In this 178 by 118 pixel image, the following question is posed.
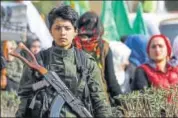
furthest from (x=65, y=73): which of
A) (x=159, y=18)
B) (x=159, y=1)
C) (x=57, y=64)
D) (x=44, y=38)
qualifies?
(x=159, y=1)

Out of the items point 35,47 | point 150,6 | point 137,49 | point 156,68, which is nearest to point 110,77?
point 156,68

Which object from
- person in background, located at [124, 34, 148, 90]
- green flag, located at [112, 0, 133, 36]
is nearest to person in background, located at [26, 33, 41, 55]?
person in background, located at [124, 34, 148, 90]

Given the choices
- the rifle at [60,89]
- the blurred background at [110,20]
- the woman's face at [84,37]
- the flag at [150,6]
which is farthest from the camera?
the flag at [150,6]

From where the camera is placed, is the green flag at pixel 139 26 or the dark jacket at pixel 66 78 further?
the green flag at pixel 139 26

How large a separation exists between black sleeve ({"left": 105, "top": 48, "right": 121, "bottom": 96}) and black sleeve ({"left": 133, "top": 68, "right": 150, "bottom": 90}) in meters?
0.61

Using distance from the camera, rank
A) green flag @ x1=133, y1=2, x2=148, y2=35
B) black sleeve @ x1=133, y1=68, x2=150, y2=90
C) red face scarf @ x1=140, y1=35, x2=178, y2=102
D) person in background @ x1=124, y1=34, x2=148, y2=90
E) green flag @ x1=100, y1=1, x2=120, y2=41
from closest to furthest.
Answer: red face scarf @ x1=140, y1=35, x2=178, y2=102, black sleeve @ x1=133, y1=68, x2=150, y2=90, person in background @ x1=124, y1=34, x2=148, y2=90, green flag @ x1=100, y1=1, x2=120, y2=41, green flag @ x1=133, y1=2, x2=148, y2=35

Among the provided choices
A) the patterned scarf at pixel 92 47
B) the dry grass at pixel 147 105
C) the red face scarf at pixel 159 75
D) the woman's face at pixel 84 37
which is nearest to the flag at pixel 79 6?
the red face scarf at pixel 159 75

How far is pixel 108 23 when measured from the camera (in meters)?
11.6

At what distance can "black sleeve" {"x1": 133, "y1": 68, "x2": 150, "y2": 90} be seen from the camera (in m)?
6.75

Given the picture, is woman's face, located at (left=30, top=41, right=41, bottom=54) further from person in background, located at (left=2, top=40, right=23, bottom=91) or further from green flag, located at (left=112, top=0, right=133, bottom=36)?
green flag, located at (left=112, top=0, right=133, bottom=36)

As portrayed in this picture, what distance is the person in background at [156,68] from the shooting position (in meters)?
6.59

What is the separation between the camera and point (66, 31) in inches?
168

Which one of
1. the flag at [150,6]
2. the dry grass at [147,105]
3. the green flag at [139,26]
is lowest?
the dry grass at [147,105]

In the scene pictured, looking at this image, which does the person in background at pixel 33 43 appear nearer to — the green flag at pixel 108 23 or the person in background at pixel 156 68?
the green flag at pixel 108 23
